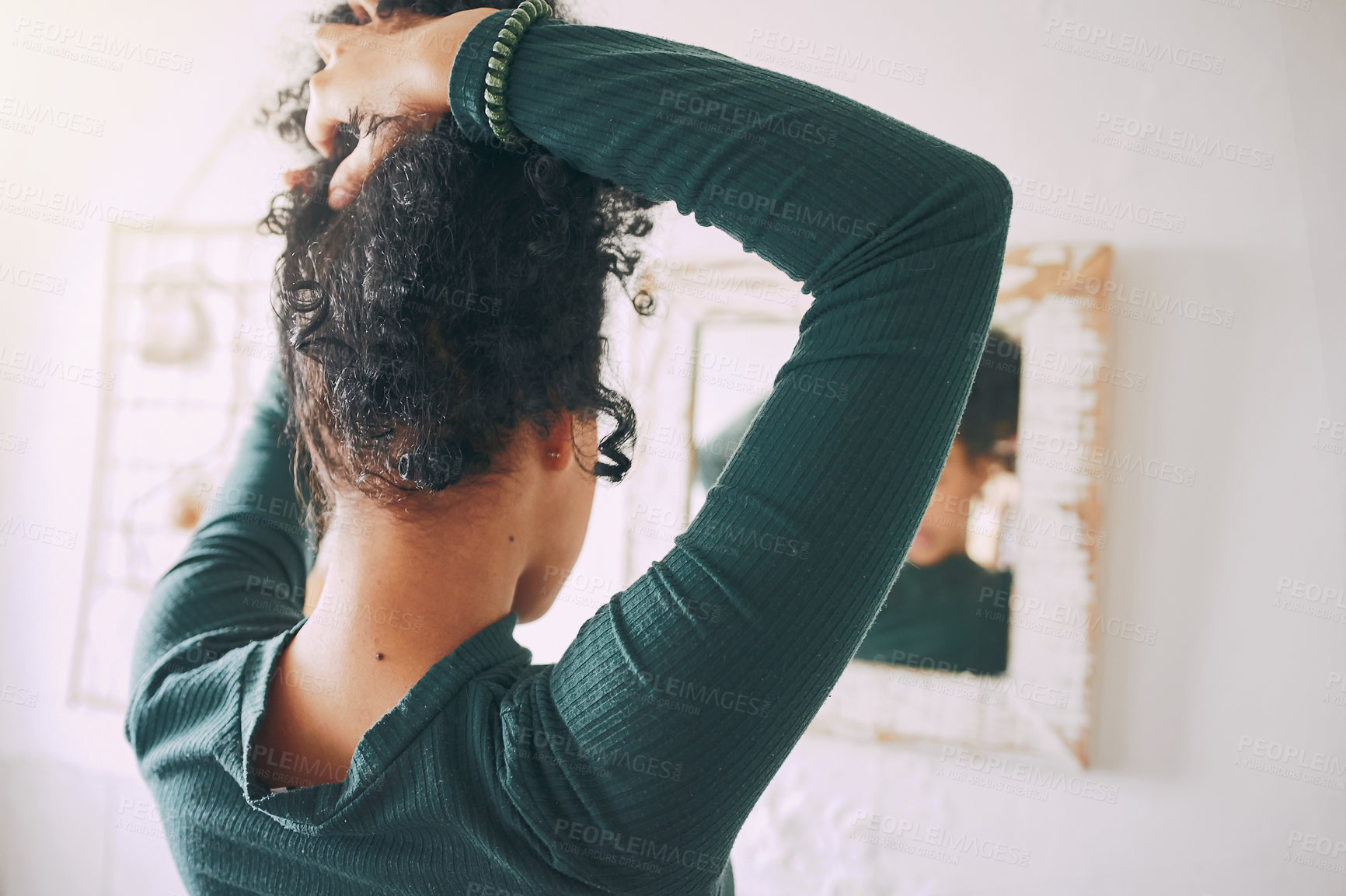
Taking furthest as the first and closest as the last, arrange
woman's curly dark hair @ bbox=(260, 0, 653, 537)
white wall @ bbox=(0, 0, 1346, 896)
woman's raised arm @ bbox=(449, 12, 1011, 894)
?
1. white wall @ bbox=(0, 0, 1346, 896)
2. woman's curly dark hair @ bbox=(260, 0, 653, 537)
3. woman's raised arm @ bbox=(449, 12, 1011, 894)

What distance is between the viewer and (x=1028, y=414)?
1480 mm

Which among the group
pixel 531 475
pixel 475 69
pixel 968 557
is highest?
pixel 475 69

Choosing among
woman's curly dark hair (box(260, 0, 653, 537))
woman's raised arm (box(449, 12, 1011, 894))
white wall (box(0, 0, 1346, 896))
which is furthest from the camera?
white wall (box(0, 0, 1346, 896))

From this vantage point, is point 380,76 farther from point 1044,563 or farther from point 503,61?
point 1044,563

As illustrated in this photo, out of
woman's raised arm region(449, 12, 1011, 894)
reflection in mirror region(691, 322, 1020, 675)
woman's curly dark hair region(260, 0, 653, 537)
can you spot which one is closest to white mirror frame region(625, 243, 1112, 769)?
reflection in mirror region(691, 322, 1020, 675)

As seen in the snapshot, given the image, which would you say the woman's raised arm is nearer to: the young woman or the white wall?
the young woman

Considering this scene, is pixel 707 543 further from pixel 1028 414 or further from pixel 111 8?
pixel 111 8

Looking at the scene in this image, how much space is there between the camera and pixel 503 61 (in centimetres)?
41

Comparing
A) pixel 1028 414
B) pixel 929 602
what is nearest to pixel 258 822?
pixel 929 602

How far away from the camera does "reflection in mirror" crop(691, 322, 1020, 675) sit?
4.88 ft

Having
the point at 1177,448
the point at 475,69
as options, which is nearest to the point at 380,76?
the point at 475,69

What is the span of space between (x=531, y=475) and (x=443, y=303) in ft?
0.45

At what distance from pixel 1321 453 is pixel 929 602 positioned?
71 cm

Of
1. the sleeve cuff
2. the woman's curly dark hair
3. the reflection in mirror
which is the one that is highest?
the sleeve cuff
